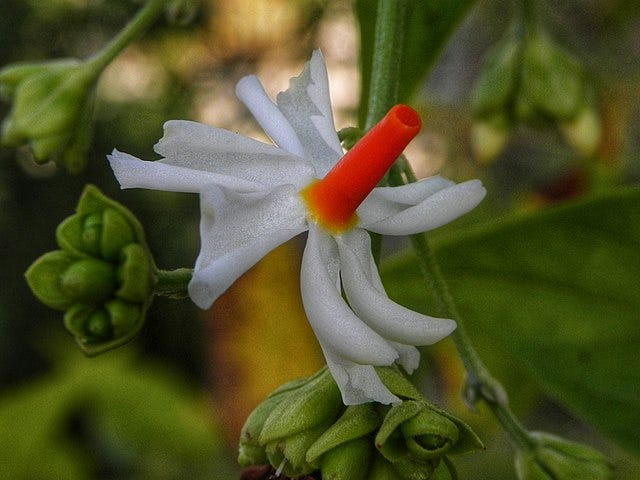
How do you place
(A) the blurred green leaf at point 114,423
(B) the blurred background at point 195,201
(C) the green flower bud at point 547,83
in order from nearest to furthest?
(C) the green flower bud at point 547,83 < (B) the blurred background at point 195,201 < (A) the blurred green leaf at point 114,423

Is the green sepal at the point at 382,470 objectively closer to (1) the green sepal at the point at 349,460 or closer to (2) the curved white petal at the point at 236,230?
(1) the green sepal at the point at 349,460

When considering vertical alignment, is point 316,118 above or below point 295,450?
above

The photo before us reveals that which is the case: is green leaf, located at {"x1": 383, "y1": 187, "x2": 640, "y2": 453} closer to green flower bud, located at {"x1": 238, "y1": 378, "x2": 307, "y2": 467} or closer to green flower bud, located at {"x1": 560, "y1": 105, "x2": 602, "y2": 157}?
green flower bud, located at {"x1": 560, "y1": 105, "x2": 602, "y2": 157}

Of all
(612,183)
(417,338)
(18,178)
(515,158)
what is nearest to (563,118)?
(612,183)

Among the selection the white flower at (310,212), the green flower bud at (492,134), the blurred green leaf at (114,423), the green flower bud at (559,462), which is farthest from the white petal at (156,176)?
the blurred green leaf at (114,423)

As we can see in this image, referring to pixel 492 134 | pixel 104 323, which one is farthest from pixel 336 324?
pixel 492 134

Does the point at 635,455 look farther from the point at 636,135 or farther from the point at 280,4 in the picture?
the point at 280,4

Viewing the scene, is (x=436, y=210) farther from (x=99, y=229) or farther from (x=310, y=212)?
(x=99, y=229)
